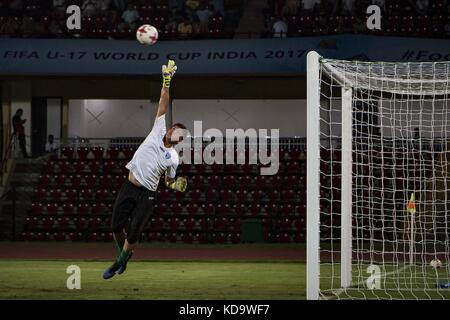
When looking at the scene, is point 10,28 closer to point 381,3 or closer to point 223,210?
point 223,210

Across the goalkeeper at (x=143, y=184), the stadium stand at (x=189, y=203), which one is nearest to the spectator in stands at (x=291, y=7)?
the stadium stand at (x=189, y=203)

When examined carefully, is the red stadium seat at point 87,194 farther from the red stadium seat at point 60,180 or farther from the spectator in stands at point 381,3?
the spectator in stands at point 381,3

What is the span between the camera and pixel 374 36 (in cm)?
2355

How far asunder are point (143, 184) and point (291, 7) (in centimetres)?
1527

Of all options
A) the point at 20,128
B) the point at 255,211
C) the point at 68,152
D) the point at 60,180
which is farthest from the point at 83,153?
the point at 255,211

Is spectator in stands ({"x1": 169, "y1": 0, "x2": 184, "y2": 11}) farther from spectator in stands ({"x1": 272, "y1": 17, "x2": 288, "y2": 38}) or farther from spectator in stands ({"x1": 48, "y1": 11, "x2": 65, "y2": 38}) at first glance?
spectator in stands ({"x1": 48, "y1": 11, "x2": 65, "y2": 38})

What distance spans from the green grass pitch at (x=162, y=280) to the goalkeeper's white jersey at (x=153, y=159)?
1.55 meters

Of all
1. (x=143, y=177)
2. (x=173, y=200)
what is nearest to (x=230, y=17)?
(x=173, y=200)

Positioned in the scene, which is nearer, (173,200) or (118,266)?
(118,266)

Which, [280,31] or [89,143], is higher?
[280,31]

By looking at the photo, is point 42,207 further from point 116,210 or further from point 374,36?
point 116,210

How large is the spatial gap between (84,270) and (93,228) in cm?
922

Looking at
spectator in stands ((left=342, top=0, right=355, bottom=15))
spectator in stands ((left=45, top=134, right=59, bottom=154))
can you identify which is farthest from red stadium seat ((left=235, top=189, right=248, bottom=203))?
spectator in stands ((left=45, top=134, right=59, bottom=154))

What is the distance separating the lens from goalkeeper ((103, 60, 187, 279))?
38.9 ft
